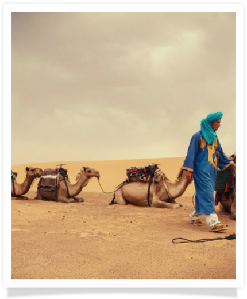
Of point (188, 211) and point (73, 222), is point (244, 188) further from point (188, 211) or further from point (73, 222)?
point (188, 211)

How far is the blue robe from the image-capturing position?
5914 mm

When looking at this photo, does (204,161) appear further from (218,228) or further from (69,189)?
(69,189)

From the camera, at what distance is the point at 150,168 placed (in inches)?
371

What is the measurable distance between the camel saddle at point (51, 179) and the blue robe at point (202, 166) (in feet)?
17.7

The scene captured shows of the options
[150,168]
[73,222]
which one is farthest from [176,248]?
[150,168]

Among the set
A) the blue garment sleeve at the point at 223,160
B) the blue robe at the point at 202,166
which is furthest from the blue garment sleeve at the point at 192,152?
the blue garment sleeve at the point at 223,160

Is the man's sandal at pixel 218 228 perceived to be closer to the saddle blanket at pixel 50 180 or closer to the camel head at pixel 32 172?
the saddle blanket at pixel 50 180

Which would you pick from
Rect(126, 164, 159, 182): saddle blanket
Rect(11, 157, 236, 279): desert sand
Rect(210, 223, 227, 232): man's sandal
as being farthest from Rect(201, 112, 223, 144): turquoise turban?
Rect(126, 164, 159, 182): saddle blanket

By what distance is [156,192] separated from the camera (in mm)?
9117

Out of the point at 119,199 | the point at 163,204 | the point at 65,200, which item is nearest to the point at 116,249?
the point at 163,204

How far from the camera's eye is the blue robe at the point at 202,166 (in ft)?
19.4

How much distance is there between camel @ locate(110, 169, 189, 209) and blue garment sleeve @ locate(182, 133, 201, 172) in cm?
251

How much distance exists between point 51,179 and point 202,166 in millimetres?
5818

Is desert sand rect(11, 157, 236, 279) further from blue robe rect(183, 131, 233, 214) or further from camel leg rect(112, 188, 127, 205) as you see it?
camel leg rect(112, 188, 127, 205)
